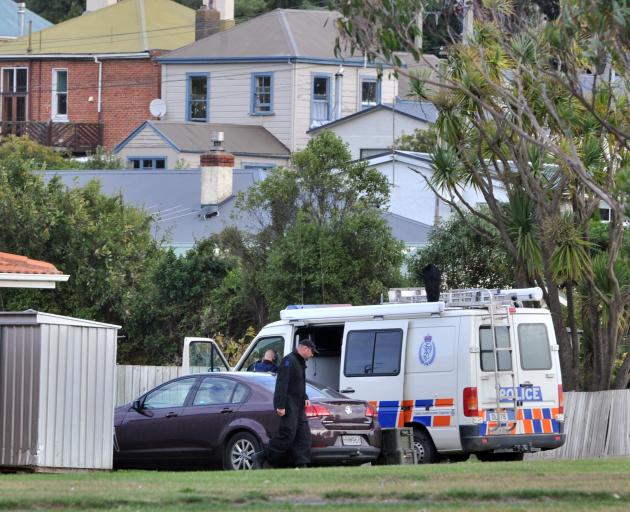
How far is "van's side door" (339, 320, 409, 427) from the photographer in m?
18.5

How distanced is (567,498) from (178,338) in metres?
18.6

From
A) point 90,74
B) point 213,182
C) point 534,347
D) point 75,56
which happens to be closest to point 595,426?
point 534,347

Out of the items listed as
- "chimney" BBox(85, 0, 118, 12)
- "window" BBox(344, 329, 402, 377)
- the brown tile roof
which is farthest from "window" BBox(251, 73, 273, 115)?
"window" BBox(344, 329, 402, 377)

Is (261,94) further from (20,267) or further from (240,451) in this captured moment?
(240,451)

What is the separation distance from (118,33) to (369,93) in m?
10.4

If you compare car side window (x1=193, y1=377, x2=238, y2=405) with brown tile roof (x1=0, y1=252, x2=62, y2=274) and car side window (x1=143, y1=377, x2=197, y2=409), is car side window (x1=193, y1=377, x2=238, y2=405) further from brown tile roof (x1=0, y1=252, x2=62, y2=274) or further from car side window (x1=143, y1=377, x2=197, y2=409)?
brown tile roof (x1=0, y1=252, x2=62, y2=274)

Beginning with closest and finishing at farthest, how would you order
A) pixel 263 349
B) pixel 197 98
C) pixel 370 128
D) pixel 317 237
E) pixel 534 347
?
pixel 534 347 → pixel 263 349 → pixel 317 237 → pixel 370 128 → pixel 197 98

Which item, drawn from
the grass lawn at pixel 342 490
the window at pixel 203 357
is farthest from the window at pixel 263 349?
the grass lawn at pixel 342 490

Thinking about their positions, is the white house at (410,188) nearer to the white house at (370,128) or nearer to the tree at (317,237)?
the white house at (370,128)

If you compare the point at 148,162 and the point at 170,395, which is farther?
the point at 148,162

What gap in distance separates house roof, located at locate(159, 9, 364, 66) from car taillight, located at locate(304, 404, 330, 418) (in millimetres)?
34501

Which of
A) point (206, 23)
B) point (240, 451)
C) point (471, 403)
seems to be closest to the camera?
point (240, 451)

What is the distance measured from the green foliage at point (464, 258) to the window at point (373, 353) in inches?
297

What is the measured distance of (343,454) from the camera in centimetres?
1669
